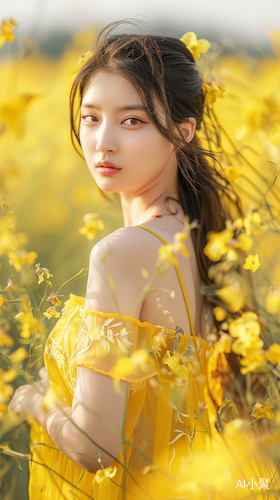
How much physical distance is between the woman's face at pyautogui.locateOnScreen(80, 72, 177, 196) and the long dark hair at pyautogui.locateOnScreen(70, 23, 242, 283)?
2 centimetres

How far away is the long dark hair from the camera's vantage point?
711 mm

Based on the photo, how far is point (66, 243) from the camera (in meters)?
1.38

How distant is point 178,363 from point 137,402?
10 cm

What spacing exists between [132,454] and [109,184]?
0.43m

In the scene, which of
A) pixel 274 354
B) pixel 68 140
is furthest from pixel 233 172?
pixel 68 140

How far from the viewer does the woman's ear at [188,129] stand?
78cm

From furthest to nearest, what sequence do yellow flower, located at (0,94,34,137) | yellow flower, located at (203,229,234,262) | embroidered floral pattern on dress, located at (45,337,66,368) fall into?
embroidered floral pattern on dress, located at (45,337,66,368), yellow flower, located at (203,229,234,262), yellow flower, located at (0,94,34,137)

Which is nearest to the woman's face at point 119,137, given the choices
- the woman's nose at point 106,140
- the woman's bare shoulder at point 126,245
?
the woman's nose at point 106,140

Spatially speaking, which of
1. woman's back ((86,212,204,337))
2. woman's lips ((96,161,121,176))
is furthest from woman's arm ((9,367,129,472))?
woman's lips ((96,161,121,176))

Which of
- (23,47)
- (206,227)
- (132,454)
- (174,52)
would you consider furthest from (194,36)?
(132,454)

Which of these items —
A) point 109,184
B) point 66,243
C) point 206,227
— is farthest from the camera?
point 66,243

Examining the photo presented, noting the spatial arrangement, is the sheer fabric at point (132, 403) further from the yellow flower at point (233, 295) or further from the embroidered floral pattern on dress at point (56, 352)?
the yellow flower at point (233, 295)

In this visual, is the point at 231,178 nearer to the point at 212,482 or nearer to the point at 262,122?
the point at 262,122

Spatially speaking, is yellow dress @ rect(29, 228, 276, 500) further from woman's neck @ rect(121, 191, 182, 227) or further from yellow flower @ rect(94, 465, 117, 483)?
woman's neck @ rect(121, 191, 182, 227)
